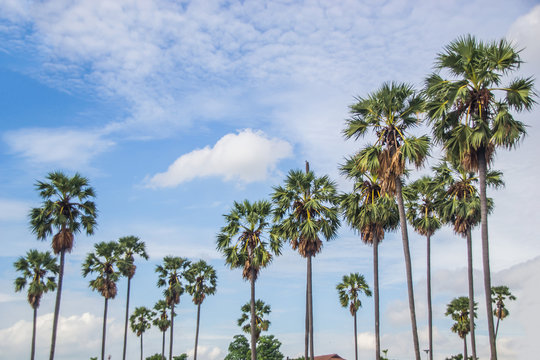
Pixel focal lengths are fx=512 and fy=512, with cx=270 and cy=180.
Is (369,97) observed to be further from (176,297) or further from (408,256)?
(176,297)

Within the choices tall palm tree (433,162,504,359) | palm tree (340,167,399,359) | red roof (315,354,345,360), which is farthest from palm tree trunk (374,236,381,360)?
red roof (315,354,345,360)

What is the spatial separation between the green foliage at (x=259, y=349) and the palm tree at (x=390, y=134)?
41119mm

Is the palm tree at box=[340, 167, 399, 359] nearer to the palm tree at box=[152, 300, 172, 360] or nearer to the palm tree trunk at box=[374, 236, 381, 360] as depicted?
the palm tree trunk at box=[374, 236, 381, 360]

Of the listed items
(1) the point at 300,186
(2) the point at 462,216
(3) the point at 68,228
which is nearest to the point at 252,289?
(1) the point at 300,186

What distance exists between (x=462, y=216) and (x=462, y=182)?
258 cm

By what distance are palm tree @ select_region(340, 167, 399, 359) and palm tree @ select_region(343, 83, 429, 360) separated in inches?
168

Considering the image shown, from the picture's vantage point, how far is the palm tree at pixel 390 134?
27.9m

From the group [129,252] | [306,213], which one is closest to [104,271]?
[129,252]

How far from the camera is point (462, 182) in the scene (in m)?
38.4

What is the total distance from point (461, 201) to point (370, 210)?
28.4 feet

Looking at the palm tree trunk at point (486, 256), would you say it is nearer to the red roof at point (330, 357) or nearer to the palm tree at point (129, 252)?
the palm tree at point (129, 252)

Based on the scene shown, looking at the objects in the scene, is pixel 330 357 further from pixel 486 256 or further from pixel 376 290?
pixel 486 256

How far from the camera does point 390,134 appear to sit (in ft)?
96.3

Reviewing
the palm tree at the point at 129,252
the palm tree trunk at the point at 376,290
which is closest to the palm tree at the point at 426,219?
the palm tree trunk at the point at 376,290
